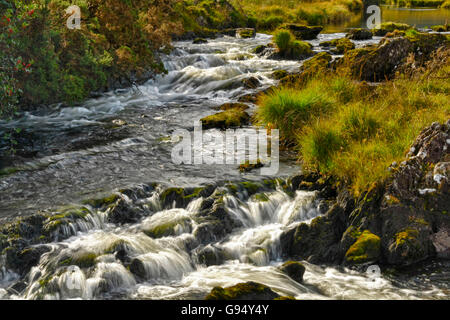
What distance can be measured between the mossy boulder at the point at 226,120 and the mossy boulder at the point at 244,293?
7875 millimetres

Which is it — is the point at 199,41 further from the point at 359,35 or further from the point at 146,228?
the point at 146,228

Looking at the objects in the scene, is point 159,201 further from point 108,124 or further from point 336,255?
point 108,124

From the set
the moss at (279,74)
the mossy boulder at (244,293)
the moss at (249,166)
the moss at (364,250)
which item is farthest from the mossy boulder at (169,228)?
the moss at (279,74)

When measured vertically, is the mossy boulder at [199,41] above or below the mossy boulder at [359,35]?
below

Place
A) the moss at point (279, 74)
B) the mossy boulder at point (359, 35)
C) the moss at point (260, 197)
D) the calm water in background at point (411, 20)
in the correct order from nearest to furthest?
the moss at point (260, 197)
the moss at point (279, 74)
the mossy boulder at point (359, 35)
the calm water in background at point (411, 20)

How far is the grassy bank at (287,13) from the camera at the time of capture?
3650cm

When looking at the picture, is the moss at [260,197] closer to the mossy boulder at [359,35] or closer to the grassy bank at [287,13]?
the mossy boulder at [359,35]

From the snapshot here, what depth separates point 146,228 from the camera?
8.38 m

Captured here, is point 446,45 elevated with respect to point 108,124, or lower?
elevated

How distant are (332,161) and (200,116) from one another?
6.42 m

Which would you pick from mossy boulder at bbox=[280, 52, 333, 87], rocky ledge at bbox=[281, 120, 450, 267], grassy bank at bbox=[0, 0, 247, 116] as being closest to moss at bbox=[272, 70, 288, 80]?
mossy boulder at bbox=[280, 52, 333, 87]

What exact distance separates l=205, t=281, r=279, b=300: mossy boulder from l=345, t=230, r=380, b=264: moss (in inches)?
75.5

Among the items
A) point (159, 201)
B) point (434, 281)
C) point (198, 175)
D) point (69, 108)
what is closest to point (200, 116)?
point (69, 108)

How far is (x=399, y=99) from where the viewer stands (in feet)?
38.1
